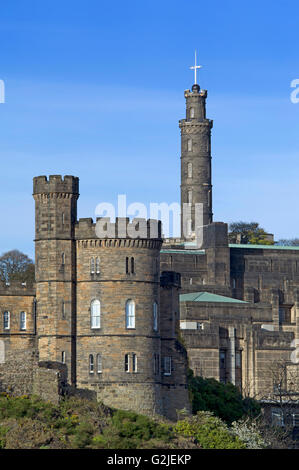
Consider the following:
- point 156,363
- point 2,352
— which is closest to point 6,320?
point 2,352

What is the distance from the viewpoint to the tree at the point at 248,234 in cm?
17850

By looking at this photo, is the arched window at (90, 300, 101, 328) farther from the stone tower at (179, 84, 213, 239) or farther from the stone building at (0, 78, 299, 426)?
the stone tower at (179, 84, 213, 239)

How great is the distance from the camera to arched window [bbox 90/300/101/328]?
99500mm

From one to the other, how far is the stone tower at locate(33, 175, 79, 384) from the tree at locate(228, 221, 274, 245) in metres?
66.1

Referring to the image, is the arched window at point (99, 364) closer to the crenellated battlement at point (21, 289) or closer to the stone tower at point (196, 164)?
the crenellated battlement at point (21, 289)

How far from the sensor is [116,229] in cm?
10000

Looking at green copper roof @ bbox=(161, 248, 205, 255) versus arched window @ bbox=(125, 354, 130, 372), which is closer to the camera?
arched window @ bbox=(125, 354, 130, 372)

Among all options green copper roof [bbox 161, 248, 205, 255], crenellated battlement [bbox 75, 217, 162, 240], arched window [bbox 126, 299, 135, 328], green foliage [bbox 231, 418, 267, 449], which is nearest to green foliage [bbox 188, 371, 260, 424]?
green foliage [bbox 231, 418, 267, 449]

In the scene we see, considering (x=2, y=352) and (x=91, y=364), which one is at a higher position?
(x=2, y=352)

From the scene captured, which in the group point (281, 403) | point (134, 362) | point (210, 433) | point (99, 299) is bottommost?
point (210, 433)

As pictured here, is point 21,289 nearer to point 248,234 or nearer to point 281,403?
point 281,403

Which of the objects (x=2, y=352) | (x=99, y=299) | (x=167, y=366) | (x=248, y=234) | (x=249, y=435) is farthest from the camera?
(x=248, y=234)

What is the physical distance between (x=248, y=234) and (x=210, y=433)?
90.8 metres
